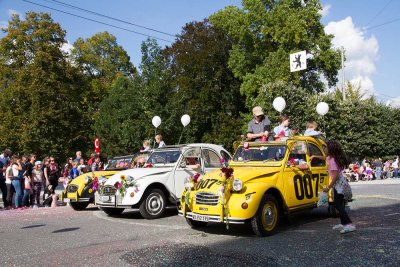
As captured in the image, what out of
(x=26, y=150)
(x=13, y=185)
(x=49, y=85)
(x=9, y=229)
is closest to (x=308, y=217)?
(x=9, y=229)

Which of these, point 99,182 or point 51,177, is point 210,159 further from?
point 51,177

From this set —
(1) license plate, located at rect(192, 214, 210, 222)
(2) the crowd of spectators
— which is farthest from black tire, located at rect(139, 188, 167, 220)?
(2) the crowd of spectators

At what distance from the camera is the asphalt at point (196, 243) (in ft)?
20.3

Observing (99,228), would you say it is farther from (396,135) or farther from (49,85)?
(396,135)

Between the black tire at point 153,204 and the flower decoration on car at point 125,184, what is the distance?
38 centimetres

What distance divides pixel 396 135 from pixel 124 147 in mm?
23376

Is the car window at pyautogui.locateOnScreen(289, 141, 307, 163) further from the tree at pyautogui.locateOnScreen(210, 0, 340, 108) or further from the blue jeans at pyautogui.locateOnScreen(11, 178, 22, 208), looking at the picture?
the tree at pyautogui.locateOnScreen(210, 0, 340, 108)

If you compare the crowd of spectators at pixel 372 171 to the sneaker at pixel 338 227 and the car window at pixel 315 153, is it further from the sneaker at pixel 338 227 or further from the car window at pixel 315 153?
Result: the sneaker at pixel 338 227

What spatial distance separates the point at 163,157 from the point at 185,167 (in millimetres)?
745

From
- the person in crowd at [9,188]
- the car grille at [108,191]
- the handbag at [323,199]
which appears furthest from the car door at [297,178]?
the person in crowd at [9,188]

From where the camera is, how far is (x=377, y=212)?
10539mm

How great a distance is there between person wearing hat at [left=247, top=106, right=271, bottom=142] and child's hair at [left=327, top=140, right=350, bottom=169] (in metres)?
2.23

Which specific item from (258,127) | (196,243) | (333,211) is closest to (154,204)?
(258,127)

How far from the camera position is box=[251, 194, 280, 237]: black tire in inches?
300
